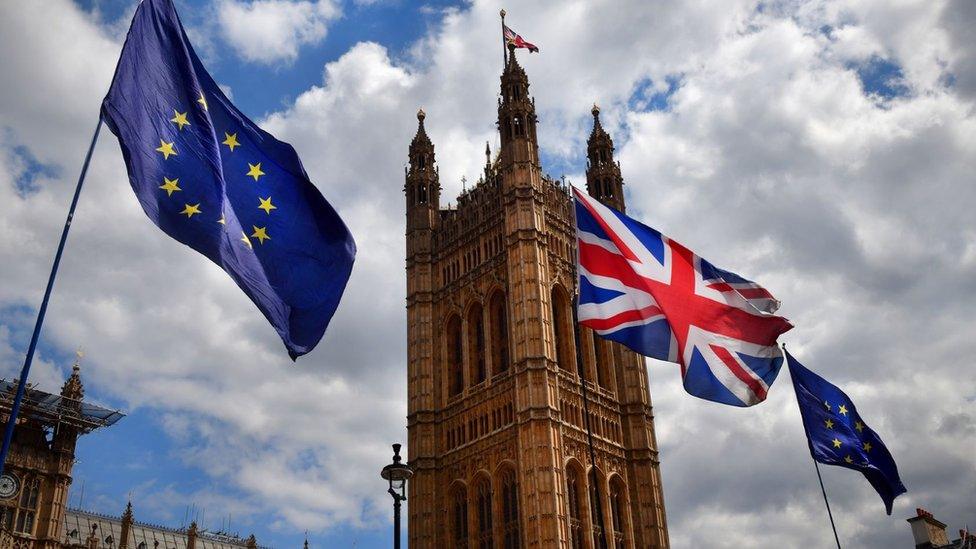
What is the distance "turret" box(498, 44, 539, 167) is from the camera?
6569 cm

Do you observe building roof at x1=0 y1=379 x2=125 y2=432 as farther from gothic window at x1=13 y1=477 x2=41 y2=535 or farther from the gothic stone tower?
the gothic stone tower

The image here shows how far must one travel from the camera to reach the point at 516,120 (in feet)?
220

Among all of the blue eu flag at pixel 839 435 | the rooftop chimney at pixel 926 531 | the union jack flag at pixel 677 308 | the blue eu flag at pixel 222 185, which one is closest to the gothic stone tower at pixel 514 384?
the rooftop chimney at pixel 926 531

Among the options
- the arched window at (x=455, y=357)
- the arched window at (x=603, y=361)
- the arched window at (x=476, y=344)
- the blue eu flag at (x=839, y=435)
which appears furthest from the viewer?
the arched window at (x=455, y=357)

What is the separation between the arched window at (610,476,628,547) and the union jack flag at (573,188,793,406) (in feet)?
121

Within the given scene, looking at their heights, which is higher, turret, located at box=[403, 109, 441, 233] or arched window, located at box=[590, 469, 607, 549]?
turret, located at box=[403, 109, 441, 233]

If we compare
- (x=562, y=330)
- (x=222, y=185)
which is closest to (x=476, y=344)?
(x=562, y=330)

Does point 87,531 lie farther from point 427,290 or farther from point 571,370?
point 571,370

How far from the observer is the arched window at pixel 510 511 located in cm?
5484

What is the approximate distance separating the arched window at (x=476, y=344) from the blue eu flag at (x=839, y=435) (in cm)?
3546

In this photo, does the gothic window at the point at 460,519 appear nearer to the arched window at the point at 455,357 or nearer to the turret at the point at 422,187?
the arched window at the point at 455,357

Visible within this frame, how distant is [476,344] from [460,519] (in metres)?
11.8

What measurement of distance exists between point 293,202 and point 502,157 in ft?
164

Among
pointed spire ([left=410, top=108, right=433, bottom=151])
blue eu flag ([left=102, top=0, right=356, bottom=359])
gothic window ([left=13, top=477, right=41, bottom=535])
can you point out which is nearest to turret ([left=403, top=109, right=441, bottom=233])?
pointed spire ([left=410, top=108, right=433, bottom=151])
